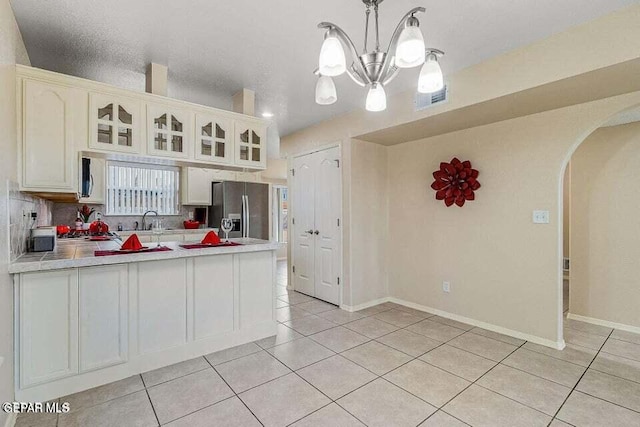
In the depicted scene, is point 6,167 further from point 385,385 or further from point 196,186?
point 196,186

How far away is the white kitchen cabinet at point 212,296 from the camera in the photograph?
2629 mm

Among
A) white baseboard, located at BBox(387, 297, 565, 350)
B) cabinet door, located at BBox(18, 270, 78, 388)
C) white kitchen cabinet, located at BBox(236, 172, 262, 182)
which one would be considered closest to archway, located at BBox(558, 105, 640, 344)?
white baseboard, located at BBox(387, 297, 565, 350)

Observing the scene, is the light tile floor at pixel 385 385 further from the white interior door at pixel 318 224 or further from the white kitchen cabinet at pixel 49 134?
the white kitchen cabinet at pixel 49 134

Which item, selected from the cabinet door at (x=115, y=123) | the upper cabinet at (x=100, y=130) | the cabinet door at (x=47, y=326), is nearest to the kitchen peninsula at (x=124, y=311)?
the cabinet door at (x=47, y=326)

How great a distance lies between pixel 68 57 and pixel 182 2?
4.39 feet

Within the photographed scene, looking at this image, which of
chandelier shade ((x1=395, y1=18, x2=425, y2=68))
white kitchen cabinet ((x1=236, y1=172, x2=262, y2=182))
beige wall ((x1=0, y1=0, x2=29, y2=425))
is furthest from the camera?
white kitchen cabinet ((x1=236, y1=172, x2=262, y2=182))

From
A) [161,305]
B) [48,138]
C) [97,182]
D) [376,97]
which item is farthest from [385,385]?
[97,182]

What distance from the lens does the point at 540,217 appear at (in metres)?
2.88

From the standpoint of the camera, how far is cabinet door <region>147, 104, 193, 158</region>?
2.65 m

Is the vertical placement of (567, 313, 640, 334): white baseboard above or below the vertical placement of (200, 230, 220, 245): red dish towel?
below

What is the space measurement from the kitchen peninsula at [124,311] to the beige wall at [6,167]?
0.48 ft

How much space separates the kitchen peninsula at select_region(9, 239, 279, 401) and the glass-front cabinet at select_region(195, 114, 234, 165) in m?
0.92

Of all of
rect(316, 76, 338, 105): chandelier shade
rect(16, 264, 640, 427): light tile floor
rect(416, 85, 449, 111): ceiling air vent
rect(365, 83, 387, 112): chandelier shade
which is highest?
rect(416, 85, 449, 111): ceiling air vent

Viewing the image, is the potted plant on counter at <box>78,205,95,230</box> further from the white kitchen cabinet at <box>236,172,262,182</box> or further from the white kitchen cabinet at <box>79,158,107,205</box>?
the white kitchen cabinet at <box>236,172,262,182</box>
